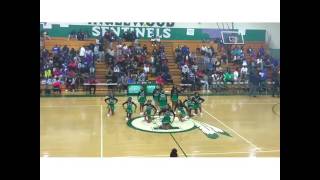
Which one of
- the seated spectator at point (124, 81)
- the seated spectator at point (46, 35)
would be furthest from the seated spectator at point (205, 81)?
the seated spectator at point (46, 35)

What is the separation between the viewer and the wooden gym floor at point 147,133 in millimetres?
4258

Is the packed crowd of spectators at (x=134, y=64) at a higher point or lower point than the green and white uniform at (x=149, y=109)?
higher

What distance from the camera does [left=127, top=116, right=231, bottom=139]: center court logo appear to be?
5.19 meters

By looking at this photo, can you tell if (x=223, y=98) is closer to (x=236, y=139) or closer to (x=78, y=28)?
(x=236, y=139)

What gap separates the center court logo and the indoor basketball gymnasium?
11cm

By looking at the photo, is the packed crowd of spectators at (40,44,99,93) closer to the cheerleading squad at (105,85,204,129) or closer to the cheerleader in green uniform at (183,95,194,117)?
the cheerleading squad at (105,85,204,129)

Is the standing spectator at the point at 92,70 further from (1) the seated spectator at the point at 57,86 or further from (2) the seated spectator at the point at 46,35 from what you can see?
(2) the seated spectator at the point at 46,35

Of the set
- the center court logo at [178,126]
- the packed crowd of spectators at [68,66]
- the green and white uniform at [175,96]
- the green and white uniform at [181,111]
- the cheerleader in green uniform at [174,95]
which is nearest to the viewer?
the center court logo at [178,126]

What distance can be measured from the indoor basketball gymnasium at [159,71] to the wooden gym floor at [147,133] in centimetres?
3

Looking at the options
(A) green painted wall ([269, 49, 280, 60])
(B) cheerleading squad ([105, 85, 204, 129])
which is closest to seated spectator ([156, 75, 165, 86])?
(B) cheerleading squad ([105, 85, 204, 129])

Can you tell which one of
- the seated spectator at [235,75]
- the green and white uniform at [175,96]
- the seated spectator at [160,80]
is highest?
the seated spectator at [235,75]

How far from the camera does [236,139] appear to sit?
4.89m

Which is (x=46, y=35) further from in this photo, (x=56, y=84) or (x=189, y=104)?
(x=189, y=104)
